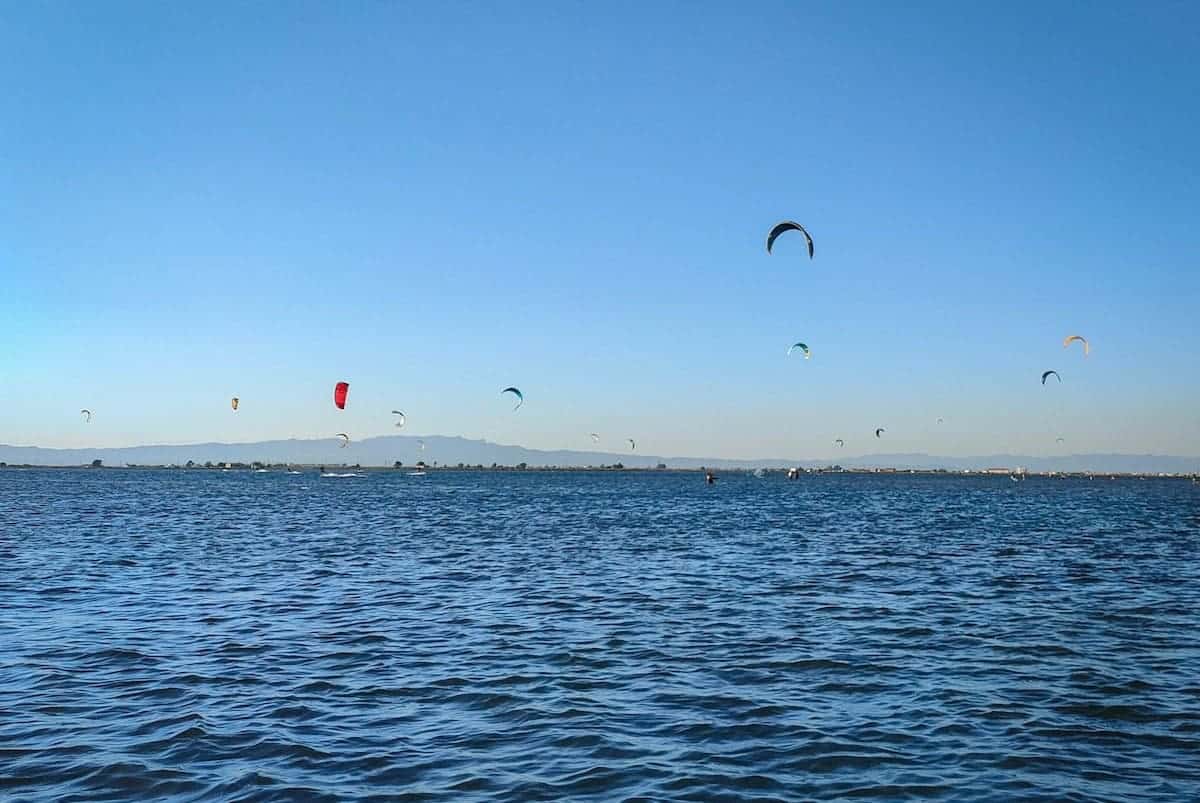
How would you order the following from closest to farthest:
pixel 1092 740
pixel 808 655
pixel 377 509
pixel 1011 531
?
pixel 1092 740 < pixel 808 655 < pixel 1011 531 < pixel 377 509

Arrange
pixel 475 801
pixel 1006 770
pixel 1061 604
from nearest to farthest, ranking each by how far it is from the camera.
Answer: pixel 475 801 < pixel 1006 770 < pixel 1061 604

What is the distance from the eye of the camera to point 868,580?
1076 inches

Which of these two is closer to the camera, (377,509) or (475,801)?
(475,801)

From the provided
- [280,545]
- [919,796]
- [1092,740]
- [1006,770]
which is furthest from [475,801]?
[280,545]

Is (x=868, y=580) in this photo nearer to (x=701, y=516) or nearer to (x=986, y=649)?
(x=986, y=649)

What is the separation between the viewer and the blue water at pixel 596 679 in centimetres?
1034

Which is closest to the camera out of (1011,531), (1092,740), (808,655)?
(1092,740)

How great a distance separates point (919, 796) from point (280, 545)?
110 ft

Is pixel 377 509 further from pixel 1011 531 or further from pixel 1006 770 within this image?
pixel 1006 770

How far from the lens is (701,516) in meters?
64.7

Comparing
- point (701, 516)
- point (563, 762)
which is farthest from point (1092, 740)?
point (701, 516)

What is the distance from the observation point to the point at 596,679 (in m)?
14.9

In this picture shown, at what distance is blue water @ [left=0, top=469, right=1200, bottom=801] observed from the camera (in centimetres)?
1034

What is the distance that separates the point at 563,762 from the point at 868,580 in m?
18.5
